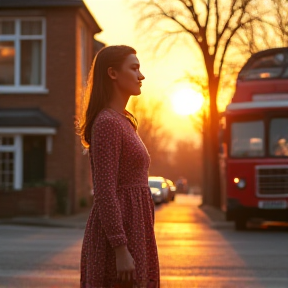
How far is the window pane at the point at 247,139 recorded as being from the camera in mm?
18844

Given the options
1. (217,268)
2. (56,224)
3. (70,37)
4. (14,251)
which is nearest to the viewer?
(217,268)

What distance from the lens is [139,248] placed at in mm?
3715

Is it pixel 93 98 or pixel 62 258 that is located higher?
pixel 93 98

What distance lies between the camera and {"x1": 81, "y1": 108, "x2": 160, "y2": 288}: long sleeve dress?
3.62m

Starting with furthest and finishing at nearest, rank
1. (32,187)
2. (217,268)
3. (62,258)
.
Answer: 1. (32,187)
2. (62,258)
3. (217,268)

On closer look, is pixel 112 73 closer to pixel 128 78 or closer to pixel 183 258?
pixel 128 78

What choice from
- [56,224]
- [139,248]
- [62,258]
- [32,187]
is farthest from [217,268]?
[32,187]

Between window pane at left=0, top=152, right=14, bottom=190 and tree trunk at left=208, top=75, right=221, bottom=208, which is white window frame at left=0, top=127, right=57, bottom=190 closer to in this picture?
window pane at left=0, top=152, right=14, bottom=190

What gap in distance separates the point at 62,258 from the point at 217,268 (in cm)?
249

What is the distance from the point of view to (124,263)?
141 inches

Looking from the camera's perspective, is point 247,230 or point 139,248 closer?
point 139,248

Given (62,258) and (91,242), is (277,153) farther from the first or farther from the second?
(91,242)

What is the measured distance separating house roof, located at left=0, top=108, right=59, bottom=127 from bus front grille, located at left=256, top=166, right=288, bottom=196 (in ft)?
29.5

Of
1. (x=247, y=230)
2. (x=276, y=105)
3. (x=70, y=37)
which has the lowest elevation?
(x=247, y=230)
